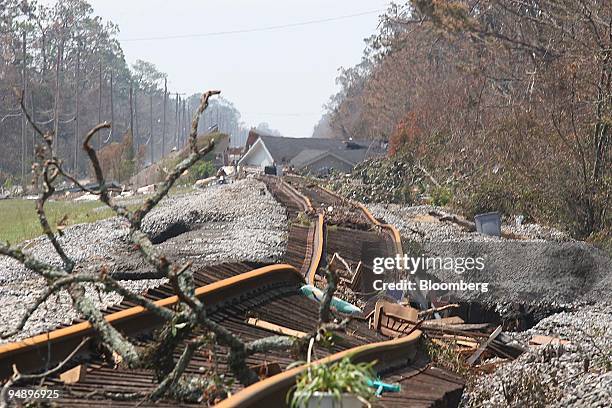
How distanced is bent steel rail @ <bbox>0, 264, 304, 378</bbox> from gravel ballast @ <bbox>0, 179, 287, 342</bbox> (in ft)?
3.27

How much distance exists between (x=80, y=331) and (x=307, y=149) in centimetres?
6952

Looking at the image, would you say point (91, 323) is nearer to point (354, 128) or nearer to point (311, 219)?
point (311, 219)

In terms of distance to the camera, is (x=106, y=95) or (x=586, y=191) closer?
(x=586, y=191)

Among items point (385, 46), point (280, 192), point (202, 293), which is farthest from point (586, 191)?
point (385, 46)

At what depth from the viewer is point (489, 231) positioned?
61.4 feet

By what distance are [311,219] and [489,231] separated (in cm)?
355

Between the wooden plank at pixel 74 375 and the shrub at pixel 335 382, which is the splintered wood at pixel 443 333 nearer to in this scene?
the wooden plank at pixel 74 375

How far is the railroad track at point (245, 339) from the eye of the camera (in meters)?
5.07

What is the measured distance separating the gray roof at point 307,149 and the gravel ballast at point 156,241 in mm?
47099

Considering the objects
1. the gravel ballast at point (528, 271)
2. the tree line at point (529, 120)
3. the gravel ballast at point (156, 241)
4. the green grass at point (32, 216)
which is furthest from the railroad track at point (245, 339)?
the tree line at point (529, 120)

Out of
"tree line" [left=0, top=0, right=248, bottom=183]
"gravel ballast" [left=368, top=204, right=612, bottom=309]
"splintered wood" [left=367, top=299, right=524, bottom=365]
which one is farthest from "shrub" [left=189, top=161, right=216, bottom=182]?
"splintered wood" [left=367, top=299, right=524, bottom=365]

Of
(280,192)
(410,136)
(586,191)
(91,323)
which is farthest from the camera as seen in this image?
(410,136)

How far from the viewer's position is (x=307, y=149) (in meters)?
75.1

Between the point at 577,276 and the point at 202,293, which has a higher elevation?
the point at 202,293
